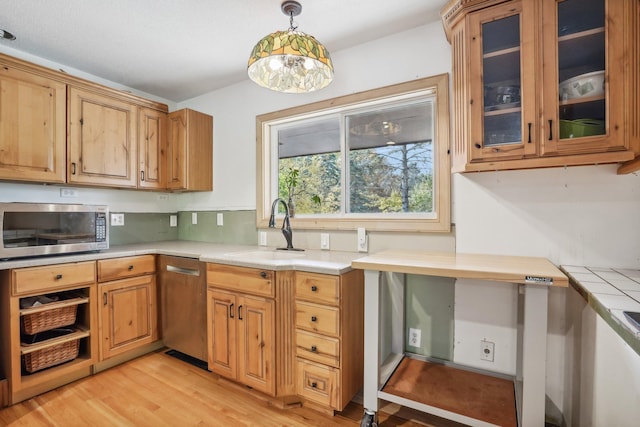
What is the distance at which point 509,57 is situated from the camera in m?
1.46

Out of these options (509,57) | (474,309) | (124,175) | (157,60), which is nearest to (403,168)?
(509,57)

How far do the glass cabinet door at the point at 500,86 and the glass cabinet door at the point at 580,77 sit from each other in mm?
86

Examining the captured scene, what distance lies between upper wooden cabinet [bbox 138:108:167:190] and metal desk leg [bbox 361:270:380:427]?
7.67ft

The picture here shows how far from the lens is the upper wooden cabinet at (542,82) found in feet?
4.16

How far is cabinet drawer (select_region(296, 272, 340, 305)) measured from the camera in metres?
1.68

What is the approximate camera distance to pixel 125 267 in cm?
236

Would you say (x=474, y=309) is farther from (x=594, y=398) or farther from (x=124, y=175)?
(x=124, y=175)

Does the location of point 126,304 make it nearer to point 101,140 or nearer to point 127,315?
point 127,315

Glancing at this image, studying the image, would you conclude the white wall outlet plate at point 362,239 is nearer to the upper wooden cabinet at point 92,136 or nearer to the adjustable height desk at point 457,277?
the adjustable height desk at point 457,277

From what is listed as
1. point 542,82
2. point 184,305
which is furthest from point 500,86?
point 184,305

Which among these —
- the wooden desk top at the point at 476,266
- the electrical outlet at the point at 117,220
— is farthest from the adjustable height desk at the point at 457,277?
the electrical outlet at the point at 117,220

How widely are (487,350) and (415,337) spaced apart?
419mm

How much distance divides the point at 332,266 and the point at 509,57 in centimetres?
137

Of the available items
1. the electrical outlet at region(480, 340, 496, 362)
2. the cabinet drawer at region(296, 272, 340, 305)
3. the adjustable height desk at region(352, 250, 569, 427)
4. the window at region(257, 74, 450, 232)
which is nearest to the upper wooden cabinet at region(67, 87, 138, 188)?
the window at region(257, 74, 450, 232)
